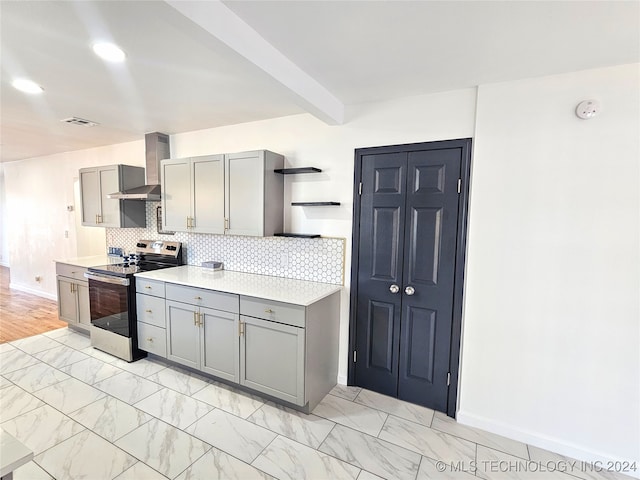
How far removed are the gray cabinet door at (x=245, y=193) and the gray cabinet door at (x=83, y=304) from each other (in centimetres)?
204

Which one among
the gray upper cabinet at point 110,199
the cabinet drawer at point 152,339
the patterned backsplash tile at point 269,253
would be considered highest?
the gray upper cabinet at point 110,199

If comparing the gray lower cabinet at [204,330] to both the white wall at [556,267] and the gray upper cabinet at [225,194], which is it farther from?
the white wall at [556,267]

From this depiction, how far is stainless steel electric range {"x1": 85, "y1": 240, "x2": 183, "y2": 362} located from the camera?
304 centimetres

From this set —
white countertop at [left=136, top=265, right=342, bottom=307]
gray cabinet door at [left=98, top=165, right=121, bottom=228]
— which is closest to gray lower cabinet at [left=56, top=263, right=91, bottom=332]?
gray cabinet door at [left=98, top=165, right=121, bottom=228]

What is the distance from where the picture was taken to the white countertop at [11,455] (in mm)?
896

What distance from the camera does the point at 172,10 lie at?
1196 millimetres

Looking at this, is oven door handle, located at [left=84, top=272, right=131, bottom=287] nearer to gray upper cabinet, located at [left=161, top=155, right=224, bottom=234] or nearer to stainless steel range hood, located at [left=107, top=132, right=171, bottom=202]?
gray upper cabinet, located at [left=161, top=155, right=224, bottom=234]

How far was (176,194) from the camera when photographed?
326 centimetres

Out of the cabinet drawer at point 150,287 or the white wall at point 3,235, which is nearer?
the cabinet drawer at point 150,287

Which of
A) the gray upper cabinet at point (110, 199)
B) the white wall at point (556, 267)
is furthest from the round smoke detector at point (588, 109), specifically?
the gray upper cabinet at point (110, 199)

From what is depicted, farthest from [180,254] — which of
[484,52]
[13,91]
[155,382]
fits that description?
[484,52]

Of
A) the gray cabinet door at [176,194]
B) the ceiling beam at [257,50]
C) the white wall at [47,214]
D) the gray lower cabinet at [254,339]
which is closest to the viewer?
the ceiling beam at [257,50]

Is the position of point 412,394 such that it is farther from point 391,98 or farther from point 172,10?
point 172,10

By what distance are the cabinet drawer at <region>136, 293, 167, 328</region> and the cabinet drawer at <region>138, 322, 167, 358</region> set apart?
5 cm
